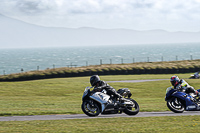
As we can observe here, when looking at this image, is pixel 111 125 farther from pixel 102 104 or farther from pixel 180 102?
pixel 180 102

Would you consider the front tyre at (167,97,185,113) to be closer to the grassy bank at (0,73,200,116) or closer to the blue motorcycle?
the blue motorcycle

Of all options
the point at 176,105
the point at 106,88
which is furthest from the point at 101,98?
the point at 176,105

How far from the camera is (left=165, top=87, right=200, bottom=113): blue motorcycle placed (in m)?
14.5

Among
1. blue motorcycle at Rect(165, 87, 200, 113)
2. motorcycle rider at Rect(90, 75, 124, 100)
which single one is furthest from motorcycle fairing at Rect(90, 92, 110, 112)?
blue motorcycle at Rect(165, 87, 200, 113)

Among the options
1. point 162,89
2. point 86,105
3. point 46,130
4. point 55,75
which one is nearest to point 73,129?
point 46,130

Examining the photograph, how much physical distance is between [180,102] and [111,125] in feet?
15.8

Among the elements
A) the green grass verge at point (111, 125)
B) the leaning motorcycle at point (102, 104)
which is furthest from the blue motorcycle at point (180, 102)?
the leaning motorcycle at point (102, 104)

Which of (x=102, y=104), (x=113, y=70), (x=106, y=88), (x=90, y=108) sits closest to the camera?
(x=102, y=104)

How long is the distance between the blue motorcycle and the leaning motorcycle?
2137 mm

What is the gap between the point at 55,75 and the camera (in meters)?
50.5

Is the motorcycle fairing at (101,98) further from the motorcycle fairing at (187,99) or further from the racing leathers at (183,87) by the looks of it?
the racing leathers at (183,87)

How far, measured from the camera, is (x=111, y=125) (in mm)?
11148

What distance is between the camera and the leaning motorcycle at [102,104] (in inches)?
516

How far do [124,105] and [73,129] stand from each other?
3409 mm
